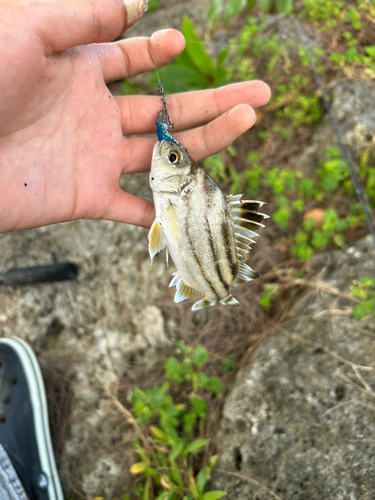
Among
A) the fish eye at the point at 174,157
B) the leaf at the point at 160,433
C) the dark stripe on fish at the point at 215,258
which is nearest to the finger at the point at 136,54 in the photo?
the fish eye at the point at 174,157

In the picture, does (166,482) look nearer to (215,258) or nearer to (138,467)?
(138,467)

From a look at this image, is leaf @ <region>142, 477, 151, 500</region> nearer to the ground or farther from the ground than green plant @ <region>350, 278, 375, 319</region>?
nearer to the ground

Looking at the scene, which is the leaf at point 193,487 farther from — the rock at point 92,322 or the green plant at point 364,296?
the green plant at point 364,296

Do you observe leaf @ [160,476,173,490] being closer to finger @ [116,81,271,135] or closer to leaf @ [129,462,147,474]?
leaf @ [129,462,147,474]

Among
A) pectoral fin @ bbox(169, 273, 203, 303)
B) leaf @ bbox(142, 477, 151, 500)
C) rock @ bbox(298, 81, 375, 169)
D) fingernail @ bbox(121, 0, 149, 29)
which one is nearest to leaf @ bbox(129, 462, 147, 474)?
leaf @ bbox(142, 477, 151, 500)

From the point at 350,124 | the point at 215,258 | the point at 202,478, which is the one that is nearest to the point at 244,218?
the point at 215,258
